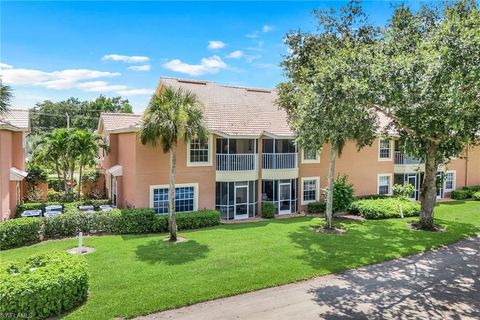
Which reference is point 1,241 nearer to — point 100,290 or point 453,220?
point 100,290

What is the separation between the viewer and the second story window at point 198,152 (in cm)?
2208

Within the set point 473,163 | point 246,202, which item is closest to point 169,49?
point 246,202

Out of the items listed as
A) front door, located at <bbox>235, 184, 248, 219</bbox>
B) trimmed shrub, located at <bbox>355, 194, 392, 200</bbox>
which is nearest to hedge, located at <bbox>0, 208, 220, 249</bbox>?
front door, located at <bbox>235, 184, 248, 219</bbox>

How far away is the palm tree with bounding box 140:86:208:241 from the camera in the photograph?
52.5ft

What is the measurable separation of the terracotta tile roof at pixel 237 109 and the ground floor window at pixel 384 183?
36.0 ft

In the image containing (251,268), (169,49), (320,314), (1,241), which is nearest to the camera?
(320,314)

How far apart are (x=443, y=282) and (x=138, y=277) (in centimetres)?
1134

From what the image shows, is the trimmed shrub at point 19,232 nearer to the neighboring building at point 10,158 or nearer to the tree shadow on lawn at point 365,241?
the neighboring building at point 10,158

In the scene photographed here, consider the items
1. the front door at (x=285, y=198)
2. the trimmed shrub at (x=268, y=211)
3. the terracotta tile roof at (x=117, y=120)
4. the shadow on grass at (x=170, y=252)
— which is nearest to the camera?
the shadow on grass at (x=170, y=252)

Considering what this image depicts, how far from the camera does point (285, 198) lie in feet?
83.4

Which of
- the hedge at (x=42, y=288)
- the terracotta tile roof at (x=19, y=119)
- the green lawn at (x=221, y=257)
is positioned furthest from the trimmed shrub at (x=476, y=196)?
the terracotta tile roof at (x=19, y=119)

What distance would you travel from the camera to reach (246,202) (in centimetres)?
2394

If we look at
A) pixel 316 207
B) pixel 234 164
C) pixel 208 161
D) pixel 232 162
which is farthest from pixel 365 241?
pixel 208 161

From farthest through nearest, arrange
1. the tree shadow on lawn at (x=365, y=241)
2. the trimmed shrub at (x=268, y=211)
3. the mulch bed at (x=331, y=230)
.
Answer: the trimmed shrub at (x=268, y=211) < the mulch bed at (x=331, y=230) < the tree shadow on lawn at (x=365, y=241)
